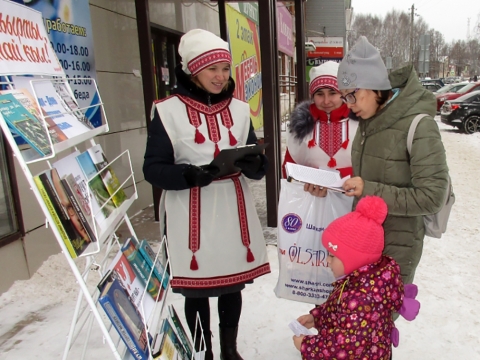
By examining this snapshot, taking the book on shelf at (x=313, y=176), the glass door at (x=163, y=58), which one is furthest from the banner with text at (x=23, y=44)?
the glass door at (x=163, y=58)

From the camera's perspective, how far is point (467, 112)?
13898 mm

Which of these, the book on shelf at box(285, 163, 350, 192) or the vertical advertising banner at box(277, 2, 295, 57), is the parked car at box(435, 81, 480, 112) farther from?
the book on shelf at box(285, 163, 350, 192)

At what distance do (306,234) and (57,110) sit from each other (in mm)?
1365

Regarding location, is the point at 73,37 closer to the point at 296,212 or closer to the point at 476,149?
the point at 296,212

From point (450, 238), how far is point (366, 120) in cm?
326

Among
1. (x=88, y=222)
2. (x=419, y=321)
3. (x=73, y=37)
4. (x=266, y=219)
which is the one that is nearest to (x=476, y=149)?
(x=266, y=219)

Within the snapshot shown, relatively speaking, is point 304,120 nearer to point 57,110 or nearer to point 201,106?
point 201,106

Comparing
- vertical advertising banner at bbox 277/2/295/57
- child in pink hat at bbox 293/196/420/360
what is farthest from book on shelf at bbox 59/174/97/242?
vertical advertising banner at bbox 277/2/295/57

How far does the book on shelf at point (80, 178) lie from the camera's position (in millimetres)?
1383

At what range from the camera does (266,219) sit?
483 centimetres

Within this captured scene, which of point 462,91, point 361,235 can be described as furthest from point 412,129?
point 462,91

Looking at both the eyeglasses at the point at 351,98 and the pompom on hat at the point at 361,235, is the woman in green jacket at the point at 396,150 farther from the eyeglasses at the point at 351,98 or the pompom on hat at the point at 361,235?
the pompom on hat at the point at 361,235

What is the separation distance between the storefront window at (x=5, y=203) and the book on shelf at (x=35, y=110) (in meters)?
2.11

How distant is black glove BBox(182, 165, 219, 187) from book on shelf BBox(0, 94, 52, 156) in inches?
24.2
